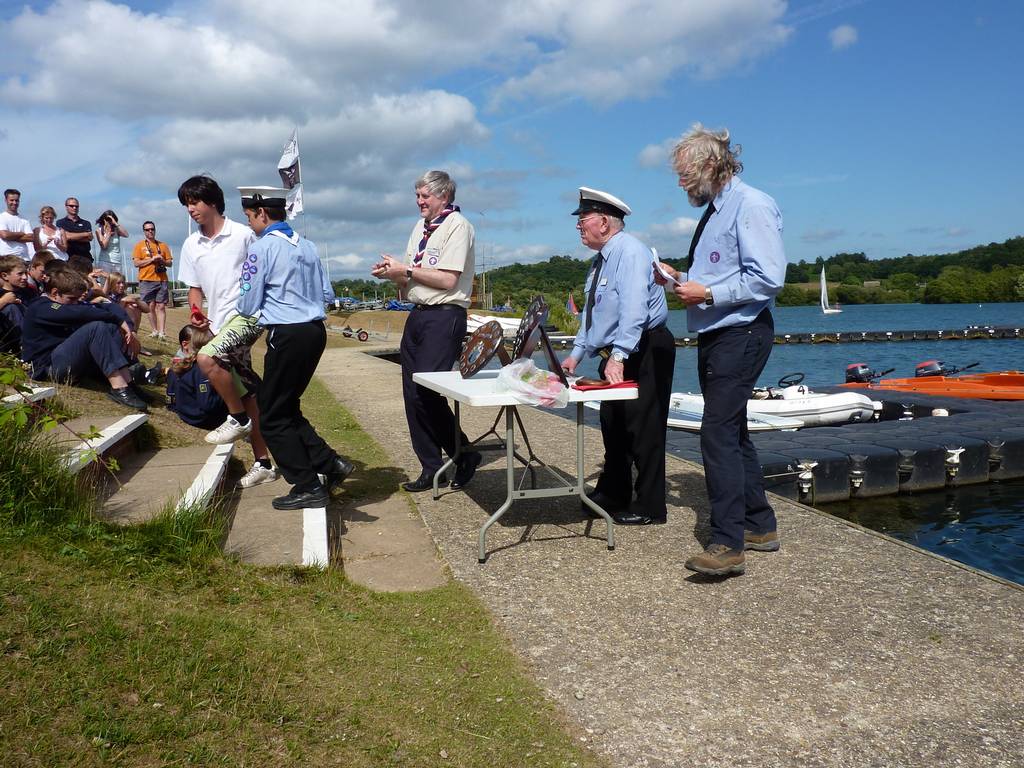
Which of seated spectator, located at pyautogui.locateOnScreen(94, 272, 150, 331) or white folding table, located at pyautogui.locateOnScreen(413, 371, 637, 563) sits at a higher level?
seated spectator, located at pyautogui.locateOnScreen(94, 272, 150, 331)

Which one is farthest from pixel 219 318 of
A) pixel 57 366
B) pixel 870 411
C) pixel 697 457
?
pixel 870 411

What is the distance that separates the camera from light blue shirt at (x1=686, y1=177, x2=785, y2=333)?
4035mm

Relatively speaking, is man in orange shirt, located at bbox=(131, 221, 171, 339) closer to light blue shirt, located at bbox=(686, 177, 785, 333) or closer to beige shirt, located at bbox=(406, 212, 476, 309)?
beige shirt, located at bbox=(406, 212, 476, 309)

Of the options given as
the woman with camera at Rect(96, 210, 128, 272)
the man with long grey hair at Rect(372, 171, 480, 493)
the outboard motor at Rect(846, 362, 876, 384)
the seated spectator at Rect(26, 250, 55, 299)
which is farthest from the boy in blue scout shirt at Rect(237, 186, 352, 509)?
the outboard motor at Rect(846, 362, 876, 384)

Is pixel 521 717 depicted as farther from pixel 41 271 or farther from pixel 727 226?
pixel 41 271

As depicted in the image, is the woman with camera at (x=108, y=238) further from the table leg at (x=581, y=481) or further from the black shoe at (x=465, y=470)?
the table leg at (x=581, y=481)

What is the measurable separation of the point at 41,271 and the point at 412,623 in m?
6.03

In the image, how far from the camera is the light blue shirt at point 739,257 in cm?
404

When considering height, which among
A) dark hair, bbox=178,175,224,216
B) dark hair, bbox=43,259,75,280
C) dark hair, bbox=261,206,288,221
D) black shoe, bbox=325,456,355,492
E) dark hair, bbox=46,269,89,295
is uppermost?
dark hair, bbox=178,175,224,216

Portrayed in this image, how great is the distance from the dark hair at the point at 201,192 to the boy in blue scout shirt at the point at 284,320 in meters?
0.58

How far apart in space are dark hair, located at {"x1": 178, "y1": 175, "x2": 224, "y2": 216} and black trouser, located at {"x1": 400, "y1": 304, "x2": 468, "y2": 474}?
158 centimetres

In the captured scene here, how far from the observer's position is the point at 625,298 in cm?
473

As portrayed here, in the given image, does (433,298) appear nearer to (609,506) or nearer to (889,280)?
(609,506)

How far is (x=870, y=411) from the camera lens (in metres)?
16.4
